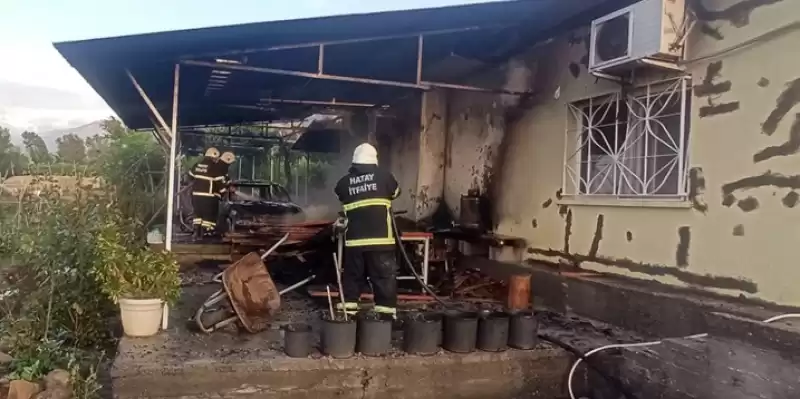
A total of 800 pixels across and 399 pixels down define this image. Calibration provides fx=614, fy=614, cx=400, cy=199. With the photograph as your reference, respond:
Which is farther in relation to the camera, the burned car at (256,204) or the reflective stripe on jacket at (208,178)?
the reflective stripe on jacket at (208,178)

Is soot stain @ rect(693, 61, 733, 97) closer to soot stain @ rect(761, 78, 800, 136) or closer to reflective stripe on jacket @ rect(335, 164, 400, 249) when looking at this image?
soot stain @ rect(761, 78, 800, 136)

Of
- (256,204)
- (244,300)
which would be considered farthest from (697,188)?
(256,204)

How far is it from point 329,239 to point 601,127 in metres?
3.33

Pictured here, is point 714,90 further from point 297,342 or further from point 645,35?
point 297,342

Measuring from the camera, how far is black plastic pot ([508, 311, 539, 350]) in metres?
5.09

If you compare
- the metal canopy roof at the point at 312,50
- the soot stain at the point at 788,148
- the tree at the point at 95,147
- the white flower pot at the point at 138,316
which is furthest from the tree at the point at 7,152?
the soot stain at the point at 788,148

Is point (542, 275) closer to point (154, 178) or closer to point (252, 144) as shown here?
point (154, 178)

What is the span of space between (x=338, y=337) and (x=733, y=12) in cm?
408

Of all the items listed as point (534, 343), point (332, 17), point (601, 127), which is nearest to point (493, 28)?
point (601, 127)

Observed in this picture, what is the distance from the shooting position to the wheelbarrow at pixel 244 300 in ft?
17.1

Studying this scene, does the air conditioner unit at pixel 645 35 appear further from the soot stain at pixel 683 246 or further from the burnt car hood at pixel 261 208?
the burnt car hood at pixel 261 208

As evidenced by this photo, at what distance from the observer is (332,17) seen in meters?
5.22

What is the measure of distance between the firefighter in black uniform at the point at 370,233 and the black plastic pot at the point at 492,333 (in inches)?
43.6

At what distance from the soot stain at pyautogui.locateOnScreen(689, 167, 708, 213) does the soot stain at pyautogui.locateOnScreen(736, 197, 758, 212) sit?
1.09ft
